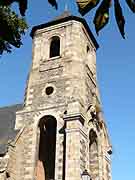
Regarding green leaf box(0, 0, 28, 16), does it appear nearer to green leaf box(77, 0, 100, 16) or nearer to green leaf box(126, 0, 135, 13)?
green leaf box(77, 0, 100, 16)

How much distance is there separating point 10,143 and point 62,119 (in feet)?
8.62

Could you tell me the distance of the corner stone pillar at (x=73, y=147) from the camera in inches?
541

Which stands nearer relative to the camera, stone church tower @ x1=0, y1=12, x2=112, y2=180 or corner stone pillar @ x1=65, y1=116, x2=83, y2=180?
corner stone pillar @ x1=65, y1=116, x2=83, y2=180

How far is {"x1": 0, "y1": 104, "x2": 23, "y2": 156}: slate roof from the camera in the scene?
50.8ft

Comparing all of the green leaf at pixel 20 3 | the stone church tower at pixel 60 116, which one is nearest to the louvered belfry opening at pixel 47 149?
the stone church tower at pixel 60 116

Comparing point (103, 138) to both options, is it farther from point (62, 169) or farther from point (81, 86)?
point (62, 169)

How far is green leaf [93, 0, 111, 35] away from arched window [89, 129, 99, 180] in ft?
51.4

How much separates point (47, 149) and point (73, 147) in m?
3.79

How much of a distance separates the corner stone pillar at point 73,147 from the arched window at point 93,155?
264cm

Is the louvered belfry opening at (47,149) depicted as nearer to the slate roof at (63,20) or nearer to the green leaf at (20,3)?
the slate roof at (63,20)

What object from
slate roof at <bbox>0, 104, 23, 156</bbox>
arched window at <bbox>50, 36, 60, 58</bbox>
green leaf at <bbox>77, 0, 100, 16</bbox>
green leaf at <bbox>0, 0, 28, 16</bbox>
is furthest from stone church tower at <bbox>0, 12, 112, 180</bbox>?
green leaf at <bbox>77, 0, 100, 16</bbox>

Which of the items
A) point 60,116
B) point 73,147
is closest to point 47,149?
point 60,116

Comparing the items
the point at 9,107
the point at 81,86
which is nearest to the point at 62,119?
the point at 81,86

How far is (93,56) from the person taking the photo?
21641 mm
